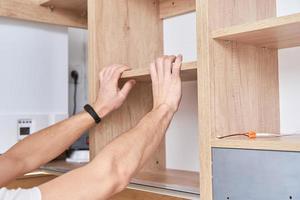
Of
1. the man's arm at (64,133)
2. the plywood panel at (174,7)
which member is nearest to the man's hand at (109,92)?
the man's arm at (64,133)

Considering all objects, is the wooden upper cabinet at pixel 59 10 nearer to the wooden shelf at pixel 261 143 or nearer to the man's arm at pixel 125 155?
the man's arm at pixel 125 155

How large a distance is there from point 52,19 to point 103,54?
0.44m

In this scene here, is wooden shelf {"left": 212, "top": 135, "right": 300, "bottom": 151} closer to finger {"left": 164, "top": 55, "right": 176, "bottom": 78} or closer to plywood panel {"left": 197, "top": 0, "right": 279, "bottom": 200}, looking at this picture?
plywood panel {"left": 197, "top": 0, "right": 279, "bottom": 200}

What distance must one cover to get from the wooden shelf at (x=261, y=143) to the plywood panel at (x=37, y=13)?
0.96 meters

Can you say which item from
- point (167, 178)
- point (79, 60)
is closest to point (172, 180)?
point (167, 178)

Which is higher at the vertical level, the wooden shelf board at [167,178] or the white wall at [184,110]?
the white wall at [184,110]

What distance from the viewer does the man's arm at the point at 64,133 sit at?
4.13 ft

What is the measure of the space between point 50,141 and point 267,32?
0.73 metres

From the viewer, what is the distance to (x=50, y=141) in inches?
51.4

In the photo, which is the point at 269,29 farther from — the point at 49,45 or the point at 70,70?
the point at 70,70

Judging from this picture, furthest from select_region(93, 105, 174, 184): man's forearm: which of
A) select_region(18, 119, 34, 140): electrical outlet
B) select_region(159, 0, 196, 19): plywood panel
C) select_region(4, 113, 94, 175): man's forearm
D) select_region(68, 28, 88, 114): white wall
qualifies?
select_region(68, 28, 88, 114): white wall

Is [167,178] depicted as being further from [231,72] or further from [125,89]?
[231,72]

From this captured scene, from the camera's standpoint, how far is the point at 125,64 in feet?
4.55

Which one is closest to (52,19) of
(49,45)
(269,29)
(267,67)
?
(49,45)
